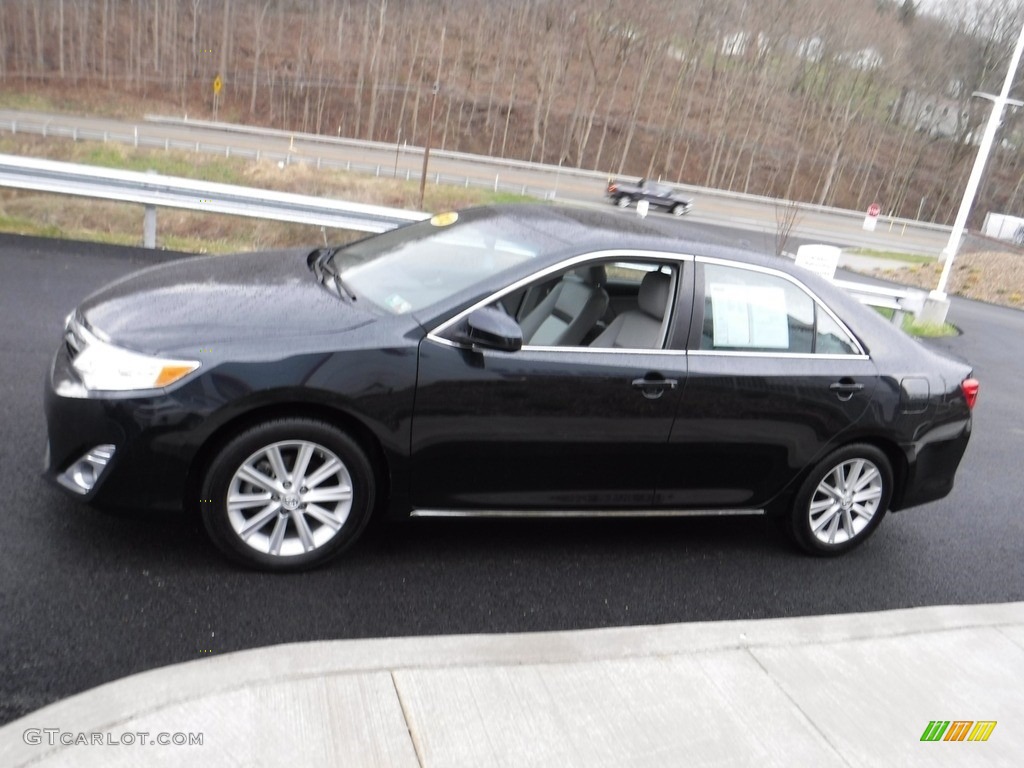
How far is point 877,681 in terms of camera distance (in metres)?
4.00

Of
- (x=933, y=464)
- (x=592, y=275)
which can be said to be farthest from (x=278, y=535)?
(x=933, y=464)

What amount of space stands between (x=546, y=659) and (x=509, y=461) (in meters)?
0.92

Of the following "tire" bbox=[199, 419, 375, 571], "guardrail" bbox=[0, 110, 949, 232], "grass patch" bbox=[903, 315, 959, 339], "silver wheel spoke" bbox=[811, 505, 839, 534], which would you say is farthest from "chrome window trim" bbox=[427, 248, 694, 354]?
"guardrail" bbox=[0, 110, 949, 232]

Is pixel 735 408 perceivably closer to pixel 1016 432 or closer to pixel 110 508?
pixel 110 508

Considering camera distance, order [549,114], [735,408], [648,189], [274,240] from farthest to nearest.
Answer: [549,114] → [648,189] → [274,240] → [735,408]

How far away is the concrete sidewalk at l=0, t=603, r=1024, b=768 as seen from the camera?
118 inches

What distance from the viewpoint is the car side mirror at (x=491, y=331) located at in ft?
13.2

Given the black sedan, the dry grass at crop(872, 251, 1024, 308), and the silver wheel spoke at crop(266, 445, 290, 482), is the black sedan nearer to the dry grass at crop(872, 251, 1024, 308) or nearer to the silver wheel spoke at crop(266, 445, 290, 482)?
the silver wheel spoke at crop(266, 445, 290, 482)

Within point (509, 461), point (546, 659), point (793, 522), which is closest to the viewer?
point (546, 659)

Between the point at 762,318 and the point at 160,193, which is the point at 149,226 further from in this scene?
the point at 762,318

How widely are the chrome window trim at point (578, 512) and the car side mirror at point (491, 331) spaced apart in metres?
0.79

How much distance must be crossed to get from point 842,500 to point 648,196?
35254 mm

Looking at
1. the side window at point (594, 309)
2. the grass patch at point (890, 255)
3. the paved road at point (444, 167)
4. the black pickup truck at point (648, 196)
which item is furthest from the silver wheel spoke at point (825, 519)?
the black pickup truck at point (648, 196)

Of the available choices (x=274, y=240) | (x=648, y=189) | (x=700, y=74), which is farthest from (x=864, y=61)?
(x=274, y=240)
